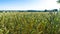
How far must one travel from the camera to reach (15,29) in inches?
231

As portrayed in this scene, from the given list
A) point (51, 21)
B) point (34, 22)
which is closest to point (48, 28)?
point (51, 21)

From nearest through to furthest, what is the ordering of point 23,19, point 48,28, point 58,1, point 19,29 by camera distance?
point 19,29 < point 23,19 < point 48,28 < point 58,1

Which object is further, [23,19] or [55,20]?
[55,20]

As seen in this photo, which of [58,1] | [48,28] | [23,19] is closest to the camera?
[23,19]

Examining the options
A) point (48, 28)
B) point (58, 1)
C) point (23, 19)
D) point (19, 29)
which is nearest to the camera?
point (19, 29)

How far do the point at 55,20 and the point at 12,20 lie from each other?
1.80m

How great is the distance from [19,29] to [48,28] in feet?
4.64

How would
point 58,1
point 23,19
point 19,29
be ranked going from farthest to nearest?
point 58,1
point 23,19
point 19,29

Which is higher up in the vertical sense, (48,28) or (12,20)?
(12,20)

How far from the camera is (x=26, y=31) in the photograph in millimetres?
5891

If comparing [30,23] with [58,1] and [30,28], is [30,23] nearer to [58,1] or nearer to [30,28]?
[30,28]

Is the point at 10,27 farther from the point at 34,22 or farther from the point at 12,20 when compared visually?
the point at 34,22

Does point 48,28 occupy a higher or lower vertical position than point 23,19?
lower

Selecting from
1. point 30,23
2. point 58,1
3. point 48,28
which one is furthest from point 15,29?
point 58,1
